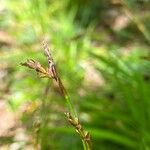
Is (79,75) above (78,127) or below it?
above

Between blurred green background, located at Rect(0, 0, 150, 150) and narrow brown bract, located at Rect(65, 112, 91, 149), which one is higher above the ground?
blurred green background, located at Rect(0, 0, 150, 150)

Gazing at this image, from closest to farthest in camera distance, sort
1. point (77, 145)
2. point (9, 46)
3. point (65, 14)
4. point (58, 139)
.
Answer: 1. point (77, 145)
2. point (58, 139)
3. point (9, 46)
4. point (65, 14)

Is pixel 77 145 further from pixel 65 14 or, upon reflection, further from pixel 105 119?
pixel 65 14

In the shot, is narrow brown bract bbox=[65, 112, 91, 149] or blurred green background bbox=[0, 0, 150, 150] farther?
blurred green background bbox=[0, 0, 150, 150]

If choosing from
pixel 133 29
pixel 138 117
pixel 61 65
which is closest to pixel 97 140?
pixel 138 117

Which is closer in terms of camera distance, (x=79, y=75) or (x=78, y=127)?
(x=78, y=127)

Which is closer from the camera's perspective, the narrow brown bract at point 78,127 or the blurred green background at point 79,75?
the narrow brown bract at point 78,127

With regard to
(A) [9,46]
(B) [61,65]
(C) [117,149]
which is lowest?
(C) [117,149]

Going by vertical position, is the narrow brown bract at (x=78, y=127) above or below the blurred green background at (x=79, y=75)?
below
